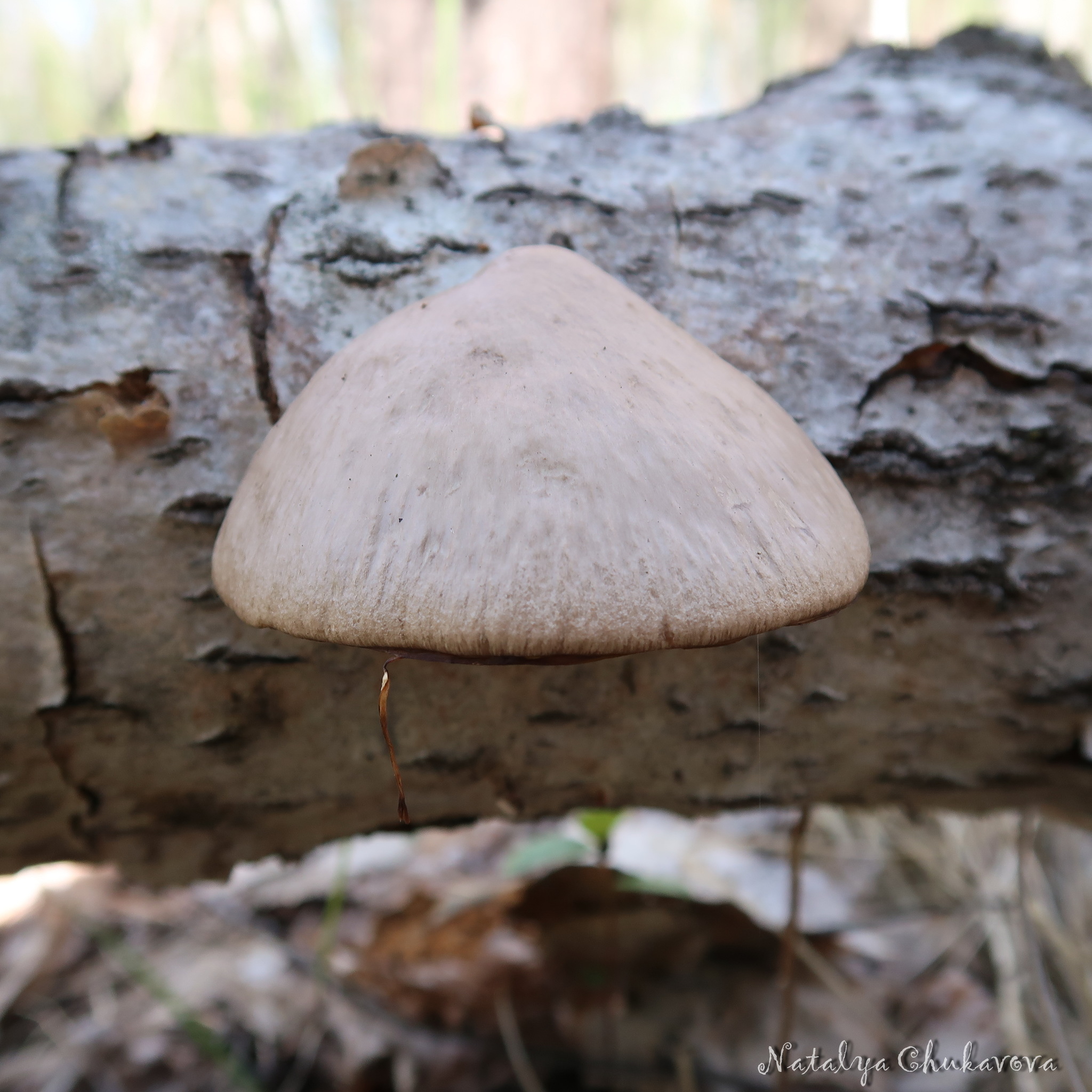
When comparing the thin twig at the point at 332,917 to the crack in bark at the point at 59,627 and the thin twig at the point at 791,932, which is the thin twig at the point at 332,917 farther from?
the thin twig at the point at 791,932

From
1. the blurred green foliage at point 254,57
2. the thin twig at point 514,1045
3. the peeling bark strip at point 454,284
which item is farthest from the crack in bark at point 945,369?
the blurred green foliage at point 254,57

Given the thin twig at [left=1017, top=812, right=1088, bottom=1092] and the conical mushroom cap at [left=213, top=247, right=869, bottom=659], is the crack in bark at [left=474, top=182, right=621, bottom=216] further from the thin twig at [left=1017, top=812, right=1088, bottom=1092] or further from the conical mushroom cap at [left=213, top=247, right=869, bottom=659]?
the thin twig at [left=1017, top=812, right=1088, bottom=1092]

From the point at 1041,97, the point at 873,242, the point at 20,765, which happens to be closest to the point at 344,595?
the point at 20,765

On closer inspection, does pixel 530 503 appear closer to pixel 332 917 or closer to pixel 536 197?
pixel 536 197

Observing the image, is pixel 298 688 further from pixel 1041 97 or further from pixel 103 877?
pixel 103 877

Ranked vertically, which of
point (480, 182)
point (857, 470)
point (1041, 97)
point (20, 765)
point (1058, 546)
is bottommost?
point (20, 765)
